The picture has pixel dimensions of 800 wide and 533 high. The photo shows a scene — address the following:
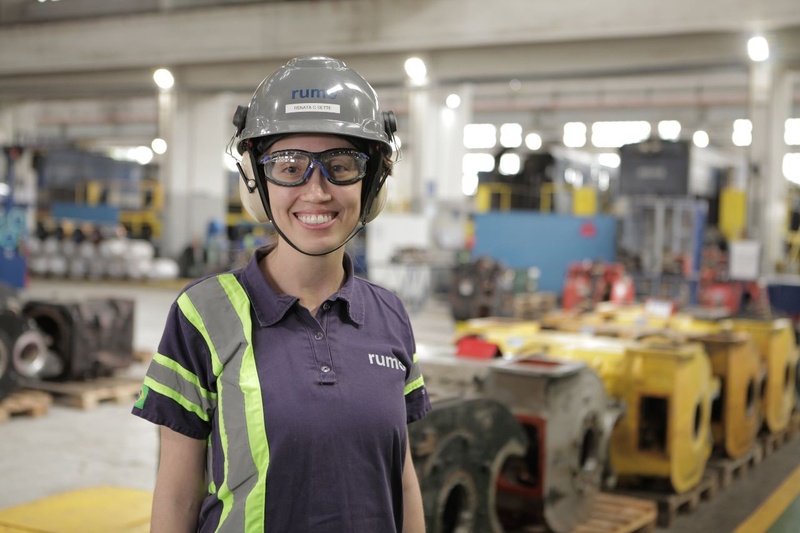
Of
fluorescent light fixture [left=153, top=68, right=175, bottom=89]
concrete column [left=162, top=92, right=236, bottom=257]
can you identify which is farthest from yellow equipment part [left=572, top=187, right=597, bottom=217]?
fluorescent light fixture [left=153, top=68, right=175, bottom=89]

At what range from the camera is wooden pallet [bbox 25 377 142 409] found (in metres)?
6.91

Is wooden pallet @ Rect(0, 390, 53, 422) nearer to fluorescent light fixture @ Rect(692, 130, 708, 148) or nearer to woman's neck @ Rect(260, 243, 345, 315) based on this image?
woman's neck @ Rect(260, 243, 345, 315)

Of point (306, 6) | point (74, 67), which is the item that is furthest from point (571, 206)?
point (74, 67)

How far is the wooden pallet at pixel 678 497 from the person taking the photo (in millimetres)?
4727

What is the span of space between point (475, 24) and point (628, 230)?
413cm

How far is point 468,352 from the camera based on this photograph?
14.5ft

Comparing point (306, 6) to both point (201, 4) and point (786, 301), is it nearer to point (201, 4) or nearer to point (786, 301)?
point (201, 4)

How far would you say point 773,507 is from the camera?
512 centimetres

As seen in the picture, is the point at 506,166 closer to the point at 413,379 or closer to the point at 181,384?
the point at 413,379

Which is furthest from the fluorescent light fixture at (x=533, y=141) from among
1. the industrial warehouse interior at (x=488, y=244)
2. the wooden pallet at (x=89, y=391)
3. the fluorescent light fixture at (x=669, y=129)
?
the wooden pallet at (x=89, y=391)

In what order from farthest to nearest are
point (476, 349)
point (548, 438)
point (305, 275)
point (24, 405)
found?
point (24, 405) < point (476, 349) < point (548, 438) < point (305, 275)

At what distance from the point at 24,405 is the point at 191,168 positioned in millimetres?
12338

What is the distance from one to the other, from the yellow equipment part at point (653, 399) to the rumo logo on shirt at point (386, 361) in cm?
322

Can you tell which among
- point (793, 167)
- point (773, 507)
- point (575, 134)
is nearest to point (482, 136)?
point (575, 134)
